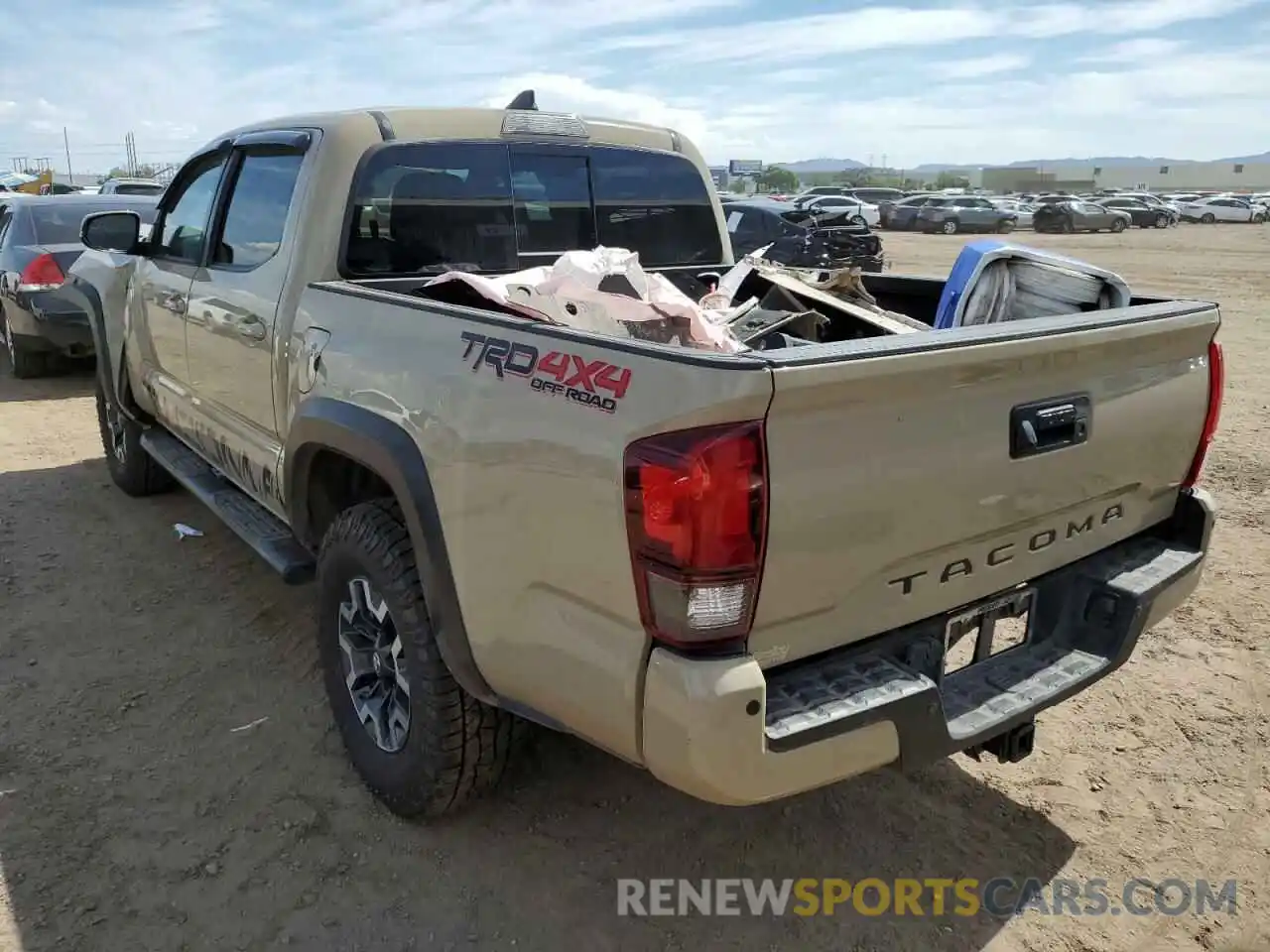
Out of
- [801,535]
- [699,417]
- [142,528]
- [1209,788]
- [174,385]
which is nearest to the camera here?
[699,417]

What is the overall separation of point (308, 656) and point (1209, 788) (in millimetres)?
3241

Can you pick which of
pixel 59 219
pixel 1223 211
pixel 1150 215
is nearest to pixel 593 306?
pixel 59 219

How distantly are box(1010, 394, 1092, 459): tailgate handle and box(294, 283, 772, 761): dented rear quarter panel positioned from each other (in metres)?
0.78

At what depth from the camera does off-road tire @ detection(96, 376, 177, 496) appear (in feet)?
18.5

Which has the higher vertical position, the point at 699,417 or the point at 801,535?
the point at 699,417

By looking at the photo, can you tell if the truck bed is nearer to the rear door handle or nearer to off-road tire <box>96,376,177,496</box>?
the rear door handle

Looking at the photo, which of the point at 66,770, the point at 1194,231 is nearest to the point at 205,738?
the point at 66,770

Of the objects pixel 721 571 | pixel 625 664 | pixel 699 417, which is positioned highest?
pixel 699 417

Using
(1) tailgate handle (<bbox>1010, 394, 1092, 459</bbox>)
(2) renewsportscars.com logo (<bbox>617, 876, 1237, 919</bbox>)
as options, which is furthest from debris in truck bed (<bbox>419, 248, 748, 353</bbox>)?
(2) renewsportscars.com logo (<bbox>617, 876, 1237, 919</bbox>)

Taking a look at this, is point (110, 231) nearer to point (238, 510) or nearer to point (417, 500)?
point (238, 510)

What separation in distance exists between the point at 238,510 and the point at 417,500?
1844 mm

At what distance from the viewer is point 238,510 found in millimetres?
4031

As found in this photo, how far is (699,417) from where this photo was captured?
188cm

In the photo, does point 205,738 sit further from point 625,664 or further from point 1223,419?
point 1223,419
